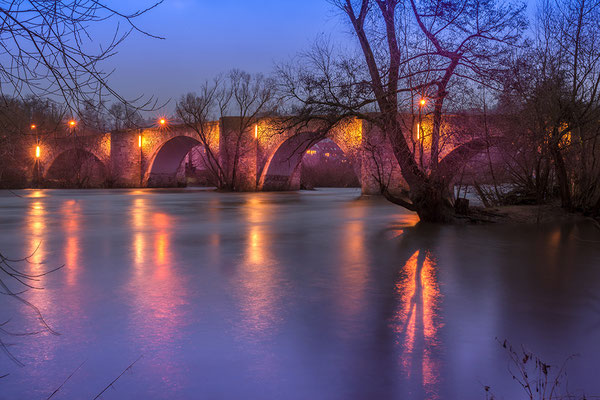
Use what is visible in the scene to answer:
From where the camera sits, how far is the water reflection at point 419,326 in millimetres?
3219

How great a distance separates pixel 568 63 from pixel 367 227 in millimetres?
6003

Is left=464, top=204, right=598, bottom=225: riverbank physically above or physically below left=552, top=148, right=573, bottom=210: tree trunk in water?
below

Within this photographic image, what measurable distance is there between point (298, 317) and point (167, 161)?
36871 millimetres

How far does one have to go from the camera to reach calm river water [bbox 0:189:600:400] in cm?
313

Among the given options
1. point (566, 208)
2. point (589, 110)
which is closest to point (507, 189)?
point (566, 208)

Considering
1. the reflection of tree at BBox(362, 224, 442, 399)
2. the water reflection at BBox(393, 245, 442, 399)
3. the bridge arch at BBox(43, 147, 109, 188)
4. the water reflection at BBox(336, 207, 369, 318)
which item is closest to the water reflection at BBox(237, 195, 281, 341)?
the water reflection at BBox(336, 207, 369, 318)

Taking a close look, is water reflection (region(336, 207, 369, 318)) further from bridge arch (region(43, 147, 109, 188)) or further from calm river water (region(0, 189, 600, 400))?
→ bridge arch (region(43, 147, 109, 188))

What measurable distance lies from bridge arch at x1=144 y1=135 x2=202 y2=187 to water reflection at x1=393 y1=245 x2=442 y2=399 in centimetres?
3233

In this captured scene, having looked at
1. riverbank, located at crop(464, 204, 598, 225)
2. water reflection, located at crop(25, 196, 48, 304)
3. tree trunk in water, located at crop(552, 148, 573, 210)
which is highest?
tree trunk in water, located at crop(552, 148, 573, 210)

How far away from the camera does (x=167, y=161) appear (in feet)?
130

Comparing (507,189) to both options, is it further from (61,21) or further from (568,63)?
(61,21)

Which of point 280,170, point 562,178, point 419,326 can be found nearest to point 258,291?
point 419,326

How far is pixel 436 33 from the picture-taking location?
34.2 ft

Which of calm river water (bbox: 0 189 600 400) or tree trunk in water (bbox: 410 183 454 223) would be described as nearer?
calm river water (bbox: 0 189 600 400)
